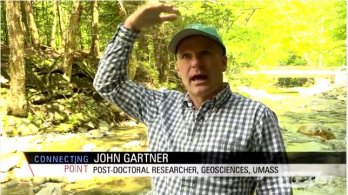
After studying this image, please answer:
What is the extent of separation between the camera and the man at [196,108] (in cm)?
137

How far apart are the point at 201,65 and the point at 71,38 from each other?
79cm

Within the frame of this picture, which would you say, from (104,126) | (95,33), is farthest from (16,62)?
(104,126)

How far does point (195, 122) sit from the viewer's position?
4.75ft

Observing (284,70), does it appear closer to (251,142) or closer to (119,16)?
(251,142)

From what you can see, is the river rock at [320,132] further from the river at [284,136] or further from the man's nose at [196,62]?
the man's nose at [196,62]

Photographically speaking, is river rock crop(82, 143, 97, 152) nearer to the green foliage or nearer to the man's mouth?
the green foliage

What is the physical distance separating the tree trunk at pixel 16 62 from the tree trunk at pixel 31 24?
0.12ft

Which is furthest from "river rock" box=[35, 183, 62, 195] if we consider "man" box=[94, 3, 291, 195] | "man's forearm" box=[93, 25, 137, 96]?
"man's forearm" box=[93, 25, 137, 96]

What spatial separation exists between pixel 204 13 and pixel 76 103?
0.75 metres

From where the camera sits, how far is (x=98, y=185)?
75.4 inches

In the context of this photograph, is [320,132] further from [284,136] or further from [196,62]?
[196,62]

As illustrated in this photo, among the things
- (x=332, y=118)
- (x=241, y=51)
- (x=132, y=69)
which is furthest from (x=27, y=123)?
(x=332, y=118)

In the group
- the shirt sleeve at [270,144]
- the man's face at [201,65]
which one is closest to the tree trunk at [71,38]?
the man's face at [201,65]

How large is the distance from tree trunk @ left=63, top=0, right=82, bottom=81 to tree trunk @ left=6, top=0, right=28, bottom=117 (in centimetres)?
20
